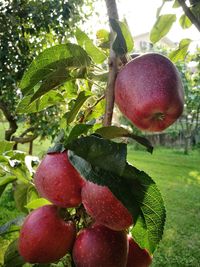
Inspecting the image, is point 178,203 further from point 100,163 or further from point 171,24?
point 100,163

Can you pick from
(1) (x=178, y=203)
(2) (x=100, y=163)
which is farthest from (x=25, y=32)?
(2) (x=100, y=163)

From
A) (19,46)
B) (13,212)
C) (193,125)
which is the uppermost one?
(19,46)

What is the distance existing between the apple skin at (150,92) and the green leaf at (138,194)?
70mm

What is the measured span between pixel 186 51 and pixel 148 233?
461 mm

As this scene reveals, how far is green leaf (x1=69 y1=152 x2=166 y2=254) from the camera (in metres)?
0.46

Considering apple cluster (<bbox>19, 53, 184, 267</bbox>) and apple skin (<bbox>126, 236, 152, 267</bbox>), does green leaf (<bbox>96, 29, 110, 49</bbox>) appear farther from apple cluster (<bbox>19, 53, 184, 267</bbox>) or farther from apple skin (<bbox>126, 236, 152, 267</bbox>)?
apple skin (<bbox>126, 236, 152, 267</bbox>)

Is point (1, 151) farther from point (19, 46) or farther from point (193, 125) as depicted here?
point (193, 125)

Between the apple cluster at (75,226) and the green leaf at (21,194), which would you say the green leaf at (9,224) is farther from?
the apple cluster at (75,226)

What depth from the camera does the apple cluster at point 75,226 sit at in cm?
51

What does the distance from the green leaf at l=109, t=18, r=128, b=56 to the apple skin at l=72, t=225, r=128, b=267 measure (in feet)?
0.79

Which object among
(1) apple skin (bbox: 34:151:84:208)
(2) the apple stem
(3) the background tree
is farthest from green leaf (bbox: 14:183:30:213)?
(3) the background tree

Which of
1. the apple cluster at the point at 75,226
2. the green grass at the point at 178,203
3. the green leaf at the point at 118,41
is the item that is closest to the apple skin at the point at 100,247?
the apple cluster at the point at 75,226

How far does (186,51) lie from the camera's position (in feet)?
2.83

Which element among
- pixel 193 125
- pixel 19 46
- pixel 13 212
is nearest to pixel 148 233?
pixel 19 46
